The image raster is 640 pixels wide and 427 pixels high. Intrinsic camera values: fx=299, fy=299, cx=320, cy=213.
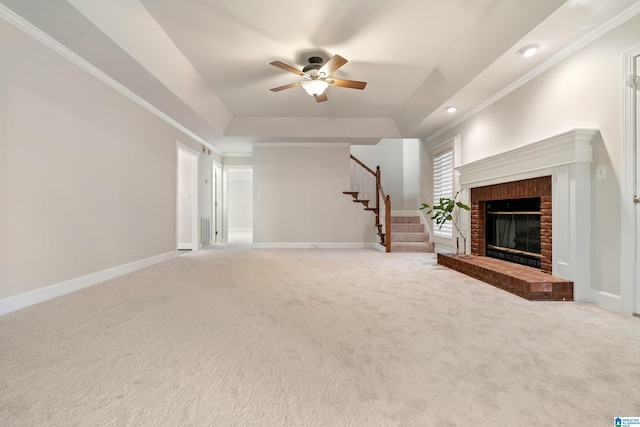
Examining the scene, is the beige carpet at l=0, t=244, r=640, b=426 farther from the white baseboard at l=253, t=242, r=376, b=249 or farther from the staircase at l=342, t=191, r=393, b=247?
the white baseboard at l=253, t=242, r=376, b=249

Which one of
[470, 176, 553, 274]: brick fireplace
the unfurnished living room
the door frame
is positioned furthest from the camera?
[470, 176, 553, 274]: brick fireplace

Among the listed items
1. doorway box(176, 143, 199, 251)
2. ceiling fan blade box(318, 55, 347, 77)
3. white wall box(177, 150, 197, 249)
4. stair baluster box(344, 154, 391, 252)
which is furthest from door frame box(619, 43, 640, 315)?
white wall box(177, 150, 197, 249)

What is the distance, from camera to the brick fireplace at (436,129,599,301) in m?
2.95

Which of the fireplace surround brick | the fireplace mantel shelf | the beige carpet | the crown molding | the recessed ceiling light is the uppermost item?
the recessed ceiling light

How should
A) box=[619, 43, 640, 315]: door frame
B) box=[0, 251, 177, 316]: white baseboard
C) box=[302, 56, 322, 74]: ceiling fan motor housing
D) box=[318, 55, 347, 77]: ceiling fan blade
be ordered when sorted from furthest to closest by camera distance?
1. box=[302, 56, 322, 74]: ceiling fan motor housing
2. box=[318, 55, 347, 77]: ceiling fan blade
3. box=[0, 251, 177, 316]: white baseboard
4. box=[619, 43, 640, 315]: door frame

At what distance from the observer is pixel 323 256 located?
6117 millimetres

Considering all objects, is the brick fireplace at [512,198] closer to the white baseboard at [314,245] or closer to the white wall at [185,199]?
the white baseboard at [314,245]

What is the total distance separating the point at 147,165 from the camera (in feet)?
16.3

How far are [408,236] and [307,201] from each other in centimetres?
266

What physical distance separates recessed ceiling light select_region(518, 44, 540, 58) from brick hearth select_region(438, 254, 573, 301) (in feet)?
7.94

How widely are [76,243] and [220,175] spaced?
564 centimetres

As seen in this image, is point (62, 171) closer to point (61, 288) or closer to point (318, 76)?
point (61, 288)

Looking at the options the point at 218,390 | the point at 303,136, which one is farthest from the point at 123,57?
the point at 303,136

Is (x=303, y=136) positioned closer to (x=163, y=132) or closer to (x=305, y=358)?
(x=163, y=132)
